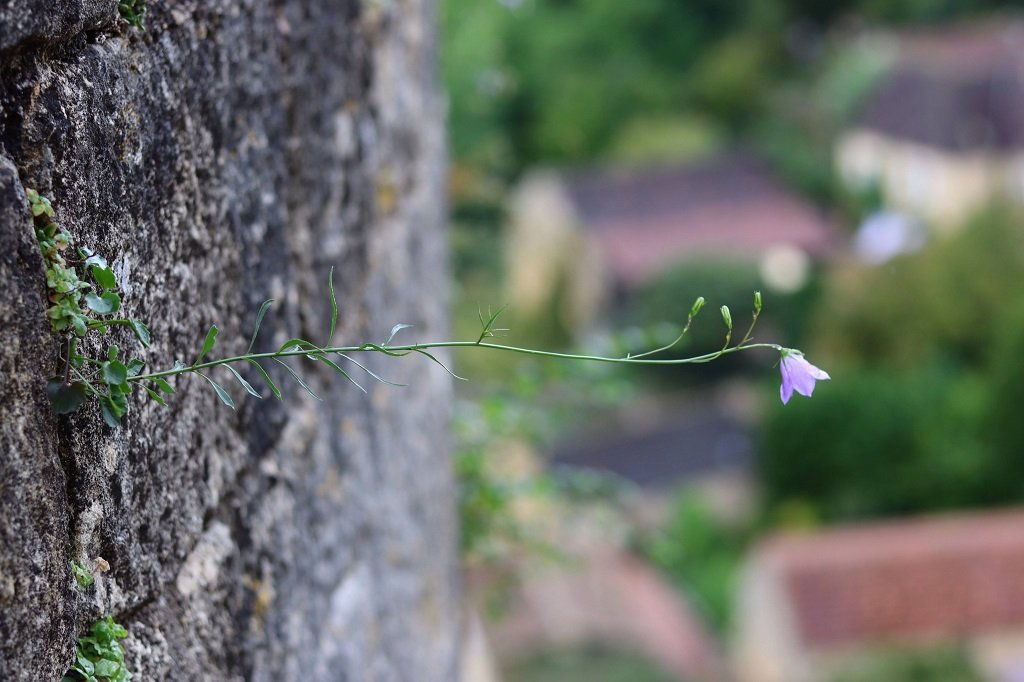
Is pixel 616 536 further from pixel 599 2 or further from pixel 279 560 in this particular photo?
pixel 599 2

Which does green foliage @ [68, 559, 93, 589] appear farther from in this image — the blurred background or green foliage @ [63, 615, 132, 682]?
the blurred background

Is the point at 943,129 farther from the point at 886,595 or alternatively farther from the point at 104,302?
the point at 104,302

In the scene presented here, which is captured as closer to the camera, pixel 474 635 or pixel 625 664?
pixel 474 635

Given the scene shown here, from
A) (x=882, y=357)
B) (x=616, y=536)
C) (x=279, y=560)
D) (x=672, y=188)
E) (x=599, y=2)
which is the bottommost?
(x=279, y=560)

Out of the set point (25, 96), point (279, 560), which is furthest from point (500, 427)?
point (25, 96)

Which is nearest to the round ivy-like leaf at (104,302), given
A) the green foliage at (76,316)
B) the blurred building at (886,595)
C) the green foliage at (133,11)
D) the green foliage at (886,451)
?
the green foliage at (76,316)

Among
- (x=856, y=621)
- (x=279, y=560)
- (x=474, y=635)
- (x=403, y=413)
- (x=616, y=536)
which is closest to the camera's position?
(x=279, y=560)
